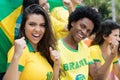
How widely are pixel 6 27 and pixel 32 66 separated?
2.28ft

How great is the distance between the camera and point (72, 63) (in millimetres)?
3770

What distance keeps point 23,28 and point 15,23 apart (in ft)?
1.55

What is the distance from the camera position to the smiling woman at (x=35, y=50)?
3169mm

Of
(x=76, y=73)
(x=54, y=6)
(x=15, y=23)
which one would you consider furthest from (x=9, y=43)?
(x=54, y=6)

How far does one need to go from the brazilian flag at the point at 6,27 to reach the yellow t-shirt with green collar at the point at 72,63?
486 mm

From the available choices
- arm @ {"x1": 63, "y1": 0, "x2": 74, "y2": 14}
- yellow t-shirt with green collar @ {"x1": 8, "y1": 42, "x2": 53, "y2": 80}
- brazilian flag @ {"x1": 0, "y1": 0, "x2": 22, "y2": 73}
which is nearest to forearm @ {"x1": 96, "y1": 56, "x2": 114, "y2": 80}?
arm @ {"x1": 63, "y1": 0, "x2": 74, "y2": 14}

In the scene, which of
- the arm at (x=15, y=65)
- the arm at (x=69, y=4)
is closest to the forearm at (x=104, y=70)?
the arm at (x=69, y=4)

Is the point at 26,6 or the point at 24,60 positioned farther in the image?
the point at 26,6

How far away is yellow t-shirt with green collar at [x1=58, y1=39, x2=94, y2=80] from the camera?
12.2 feet

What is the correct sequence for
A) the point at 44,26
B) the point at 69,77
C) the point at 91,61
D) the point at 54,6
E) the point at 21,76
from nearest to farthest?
1. the point at 21,76
2. the point at 44,26
3. the point at 69,77
4. the point at 91,61
5. the point at 54,6

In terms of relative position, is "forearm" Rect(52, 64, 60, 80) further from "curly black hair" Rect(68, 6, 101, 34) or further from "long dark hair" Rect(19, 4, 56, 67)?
"curly black hair" Rect(68, 6, 101, 34)

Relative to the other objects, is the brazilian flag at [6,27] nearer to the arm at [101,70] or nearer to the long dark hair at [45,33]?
the long dark hair at [45,33]

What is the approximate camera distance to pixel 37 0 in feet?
12.9

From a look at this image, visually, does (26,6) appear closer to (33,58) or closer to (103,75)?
(33,58)
